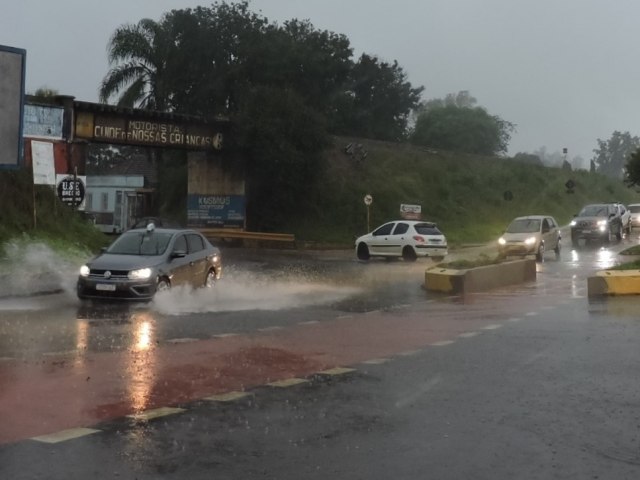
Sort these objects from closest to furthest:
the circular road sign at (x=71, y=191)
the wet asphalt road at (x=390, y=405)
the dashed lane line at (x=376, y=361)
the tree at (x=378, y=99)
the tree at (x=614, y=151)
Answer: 1. the wet asphalt road at (x=390, y=405)
2. the dashed lane line at (x=376, y=361)
3. the circular road sign at (x=71, y=191)
4. the tree at (x=378, y=99)
5. the tree at (x=614, y=151)

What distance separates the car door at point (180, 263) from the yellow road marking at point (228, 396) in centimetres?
855

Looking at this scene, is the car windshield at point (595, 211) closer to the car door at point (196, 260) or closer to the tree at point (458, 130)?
the car door at point (196, 260)

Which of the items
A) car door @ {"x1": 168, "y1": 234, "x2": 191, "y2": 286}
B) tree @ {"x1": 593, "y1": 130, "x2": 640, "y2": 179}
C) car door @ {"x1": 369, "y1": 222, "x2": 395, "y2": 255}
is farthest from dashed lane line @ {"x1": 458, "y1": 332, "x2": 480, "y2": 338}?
tree @ {"x1": 593, "y1": 130, "x2": 640, "y2": 179}

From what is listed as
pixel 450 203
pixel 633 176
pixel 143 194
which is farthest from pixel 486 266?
pixel 143 194

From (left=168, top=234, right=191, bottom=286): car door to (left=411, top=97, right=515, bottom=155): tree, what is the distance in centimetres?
6131

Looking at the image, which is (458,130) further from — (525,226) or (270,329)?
(270,329)

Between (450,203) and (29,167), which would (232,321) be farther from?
(450,203)

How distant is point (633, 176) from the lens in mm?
30406

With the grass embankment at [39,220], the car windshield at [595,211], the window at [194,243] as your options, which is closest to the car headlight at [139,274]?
the window at [194,243]

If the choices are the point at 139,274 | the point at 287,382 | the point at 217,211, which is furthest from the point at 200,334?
the point at 217,211

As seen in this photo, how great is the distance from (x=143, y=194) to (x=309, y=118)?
51.3 ft

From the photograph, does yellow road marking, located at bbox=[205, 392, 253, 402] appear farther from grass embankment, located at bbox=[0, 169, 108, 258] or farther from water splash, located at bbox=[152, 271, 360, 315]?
grass embankment, located at bbox=[0, 169, 108, 258]

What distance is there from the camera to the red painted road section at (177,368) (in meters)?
7.60

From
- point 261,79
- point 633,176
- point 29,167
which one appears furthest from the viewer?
point 261,79
